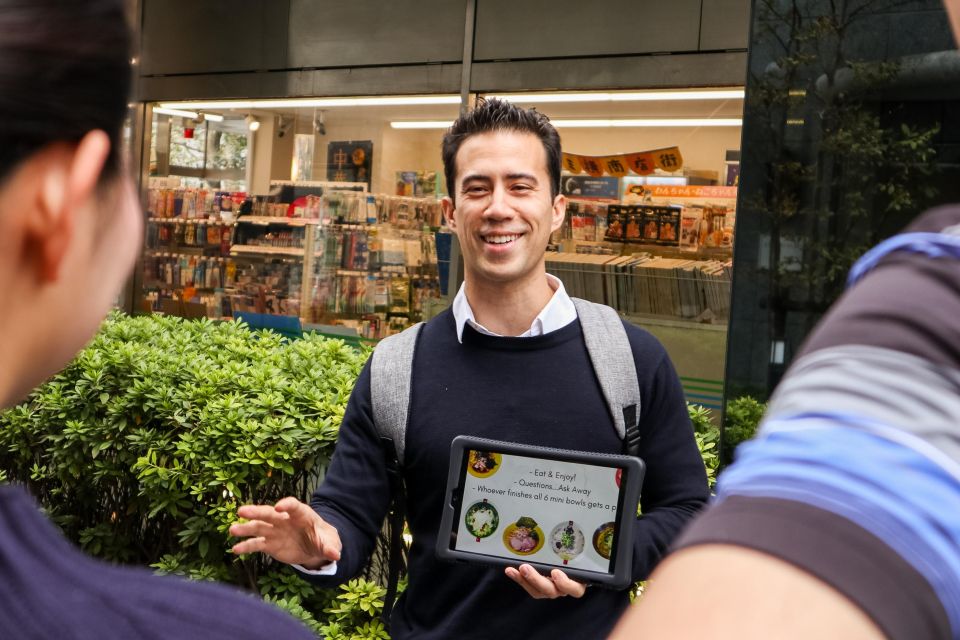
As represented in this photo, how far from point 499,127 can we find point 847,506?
2466 mm

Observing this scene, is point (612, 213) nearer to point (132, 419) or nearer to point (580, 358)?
point (132, 419)

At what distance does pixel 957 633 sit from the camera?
420 mm

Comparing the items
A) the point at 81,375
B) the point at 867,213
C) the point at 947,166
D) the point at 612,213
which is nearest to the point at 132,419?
the point at 81,375

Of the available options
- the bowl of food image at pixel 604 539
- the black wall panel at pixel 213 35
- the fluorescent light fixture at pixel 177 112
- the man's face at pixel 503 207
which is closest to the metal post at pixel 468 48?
the black wall panel at pixel 213 35

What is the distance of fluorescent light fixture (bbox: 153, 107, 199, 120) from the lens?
34.5 ft

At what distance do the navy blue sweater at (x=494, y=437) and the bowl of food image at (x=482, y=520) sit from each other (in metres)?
0.12

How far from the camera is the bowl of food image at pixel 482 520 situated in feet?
7.39

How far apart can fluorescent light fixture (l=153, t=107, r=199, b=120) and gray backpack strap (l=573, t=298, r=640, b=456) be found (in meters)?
8.80

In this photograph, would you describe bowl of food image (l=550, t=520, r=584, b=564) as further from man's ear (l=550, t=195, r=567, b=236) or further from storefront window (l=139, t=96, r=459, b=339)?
storefront window (l=139, t=96, r=459, b=339)

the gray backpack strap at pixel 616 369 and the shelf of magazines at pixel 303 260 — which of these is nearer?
the gray backpack strap at pixel 616 369

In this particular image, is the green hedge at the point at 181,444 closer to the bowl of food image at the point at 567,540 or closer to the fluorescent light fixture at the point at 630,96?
the bowl of food image at the point at 567,540

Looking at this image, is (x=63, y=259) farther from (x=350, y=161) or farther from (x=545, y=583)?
(x=350, y=161)

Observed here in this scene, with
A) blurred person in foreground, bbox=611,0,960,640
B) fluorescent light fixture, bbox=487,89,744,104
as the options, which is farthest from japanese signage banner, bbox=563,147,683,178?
blurred person in foreground, bbox=611,0,960,640

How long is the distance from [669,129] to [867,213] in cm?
438
